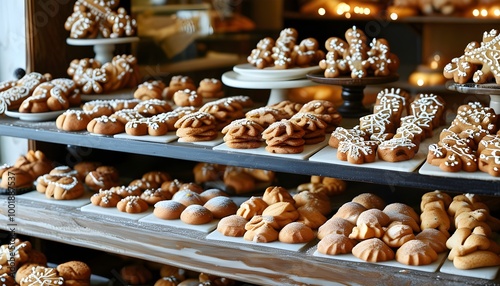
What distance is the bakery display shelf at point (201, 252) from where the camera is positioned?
2.21m

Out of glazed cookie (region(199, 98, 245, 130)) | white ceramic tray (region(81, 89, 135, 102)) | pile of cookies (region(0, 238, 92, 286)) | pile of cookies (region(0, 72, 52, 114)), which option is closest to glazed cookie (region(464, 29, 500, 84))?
glazed cookie (region(199, 98, 245, 130))

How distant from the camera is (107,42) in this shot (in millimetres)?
3355

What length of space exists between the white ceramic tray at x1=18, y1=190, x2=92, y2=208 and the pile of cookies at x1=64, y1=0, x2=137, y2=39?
0.75 metres

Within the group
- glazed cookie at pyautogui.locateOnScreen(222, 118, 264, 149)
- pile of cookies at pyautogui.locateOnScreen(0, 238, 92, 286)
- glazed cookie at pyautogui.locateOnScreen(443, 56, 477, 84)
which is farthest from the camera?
pile of cookies at pyautogui.locateOnScreen(0, 238, 92, 286)

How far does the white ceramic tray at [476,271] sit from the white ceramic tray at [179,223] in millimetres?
827

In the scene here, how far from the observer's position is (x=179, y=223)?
2.65 m

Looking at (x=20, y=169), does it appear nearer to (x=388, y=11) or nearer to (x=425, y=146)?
(x=425, y=146)

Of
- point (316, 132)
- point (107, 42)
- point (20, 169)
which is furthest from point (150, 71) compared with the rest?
point (316, 132)

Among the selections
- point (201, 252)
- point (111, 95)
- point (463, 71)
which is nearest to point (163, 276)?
point (201, 252)

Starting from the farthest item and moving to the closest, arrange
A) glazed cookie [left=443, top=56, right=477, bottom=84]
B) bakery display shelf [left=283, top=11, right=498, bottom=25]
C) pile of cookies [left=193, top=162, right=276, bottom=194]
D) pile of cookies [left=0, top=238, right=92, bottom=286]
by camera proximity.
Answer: bakery display shelf [left=283, top=11, right=498, bottom=25] → pile of cookies [left=193, top=162, right=276, bottom=194] → pile of cookies [left=0, top=238, right=92, bottom=286] → glazed cookie [left=443, top=56, right=477, bottom=84]

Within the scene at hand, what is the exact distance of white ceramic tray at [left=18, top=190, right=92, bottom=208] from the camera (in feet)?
9.73

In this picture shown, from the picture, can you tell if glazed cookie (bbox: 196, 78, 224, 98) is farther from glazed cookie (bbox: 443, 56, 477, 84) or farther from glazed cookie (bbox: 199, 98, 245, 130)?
glazed cookie (bbox: 443, 56, 477, 84)

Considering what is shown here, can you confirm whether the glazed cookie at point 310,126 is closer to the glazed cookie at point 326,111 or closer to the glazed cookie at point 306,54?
the glazed cookie at point 326,111

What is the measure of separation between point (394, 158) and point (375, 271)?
1.16ft
